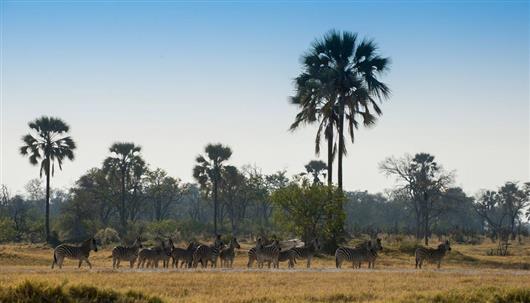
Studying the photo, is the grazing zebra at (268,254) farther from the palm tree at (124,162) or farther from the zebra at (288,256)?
the palm tree at (124,162)

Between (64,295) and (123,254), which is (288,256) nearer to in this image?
(123,254)

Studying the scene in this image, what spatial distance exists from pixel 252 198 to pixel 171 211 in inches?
1385

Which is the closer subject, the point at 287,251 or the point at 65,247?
the point at 65,247

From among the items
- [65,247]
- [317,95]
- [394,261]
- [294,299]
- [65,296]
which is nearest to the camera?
[65,296]

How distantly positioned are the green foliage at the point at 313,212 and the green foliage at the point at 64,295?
2579 cm

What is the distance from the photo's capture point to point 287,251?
31.9 m

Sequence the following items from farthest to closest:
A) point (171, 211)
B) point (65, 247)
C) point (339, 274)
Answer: point (171, 211) < point (65, 247) < point (339, 274)

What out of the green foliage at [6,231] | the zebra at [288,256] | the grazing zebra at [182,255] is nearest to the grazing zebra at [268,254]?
the zebra at [288,256]

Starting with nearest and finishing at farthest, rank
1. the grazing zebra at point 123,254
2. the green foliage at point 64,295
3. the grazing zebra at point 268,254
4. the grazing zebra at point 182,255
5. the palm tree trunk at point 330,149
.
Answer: the green foliage at point 64,295
the grazing zebra at point 123,254
the grazing zebra at point 268,254
the grazing zebra at point 182,255
the palm tree trunk at point 330,149

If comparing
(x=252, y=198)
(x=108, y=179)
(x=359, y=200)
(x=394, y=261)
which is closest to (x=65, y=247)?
(x=394, y=261)

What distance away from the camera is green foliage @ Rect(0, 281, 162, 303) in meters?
15.0

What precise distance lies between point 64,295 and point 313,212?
2723 cm

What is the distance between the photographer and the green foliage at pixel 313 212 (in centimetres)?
4141

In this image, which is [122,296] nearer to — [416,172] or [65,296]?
[65,296]
